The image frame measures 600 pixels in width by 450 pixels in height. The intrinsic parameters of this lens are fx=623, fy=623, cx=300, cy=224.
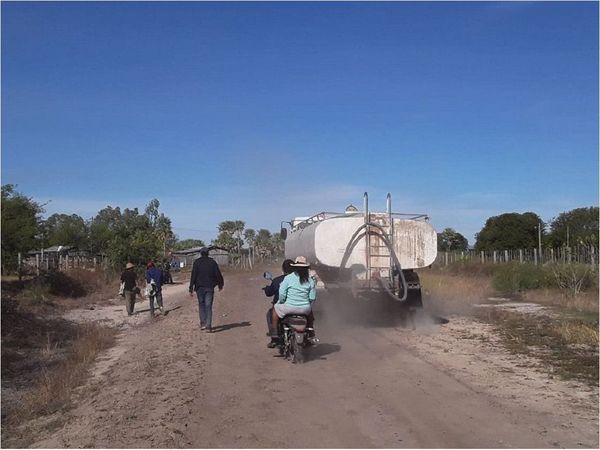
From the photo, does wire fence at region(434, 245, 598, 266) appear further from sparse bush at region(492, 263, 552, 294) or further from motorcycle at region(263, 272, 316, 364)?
motorcycle at region(263, 272, 316, 364)

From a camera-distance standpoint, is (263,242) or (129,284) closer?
(129,284)

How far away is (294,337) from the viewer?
9.84m

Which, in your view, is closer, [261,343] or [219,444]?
[219,444]

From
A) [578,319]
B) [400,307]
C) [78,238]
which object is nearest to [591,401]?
[400,307]

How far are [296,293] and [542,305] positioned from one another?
43.2ft

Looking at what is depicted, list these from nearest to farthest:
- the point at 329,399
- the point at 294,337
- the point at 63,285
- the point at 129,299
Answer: the point at 329,399
the point at 294,337
the point at 129,299
the point at 63,285

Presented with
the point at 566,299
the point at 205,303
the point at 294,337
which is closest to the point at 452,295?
the point at 566,299

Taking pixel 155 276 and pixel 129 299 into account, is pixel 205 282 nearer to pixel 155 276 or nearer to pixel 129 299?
pixel 155 276

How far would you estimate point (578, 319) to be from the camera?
50.0 feet

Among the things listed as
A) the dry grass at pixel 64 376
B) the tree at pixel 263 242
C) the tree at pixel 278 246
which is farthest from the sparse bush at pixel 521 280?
the tree at pixel 263 242

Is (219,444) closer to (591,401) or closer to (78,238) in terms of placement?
(591,401)

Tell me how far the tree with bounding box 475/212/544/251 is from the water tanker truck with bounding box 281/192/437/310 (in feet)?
178

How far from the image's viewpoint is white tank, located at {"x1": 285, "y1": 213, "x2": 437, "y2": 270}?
14516mm

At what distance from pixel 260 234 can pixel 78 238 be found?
40932 millimetres
